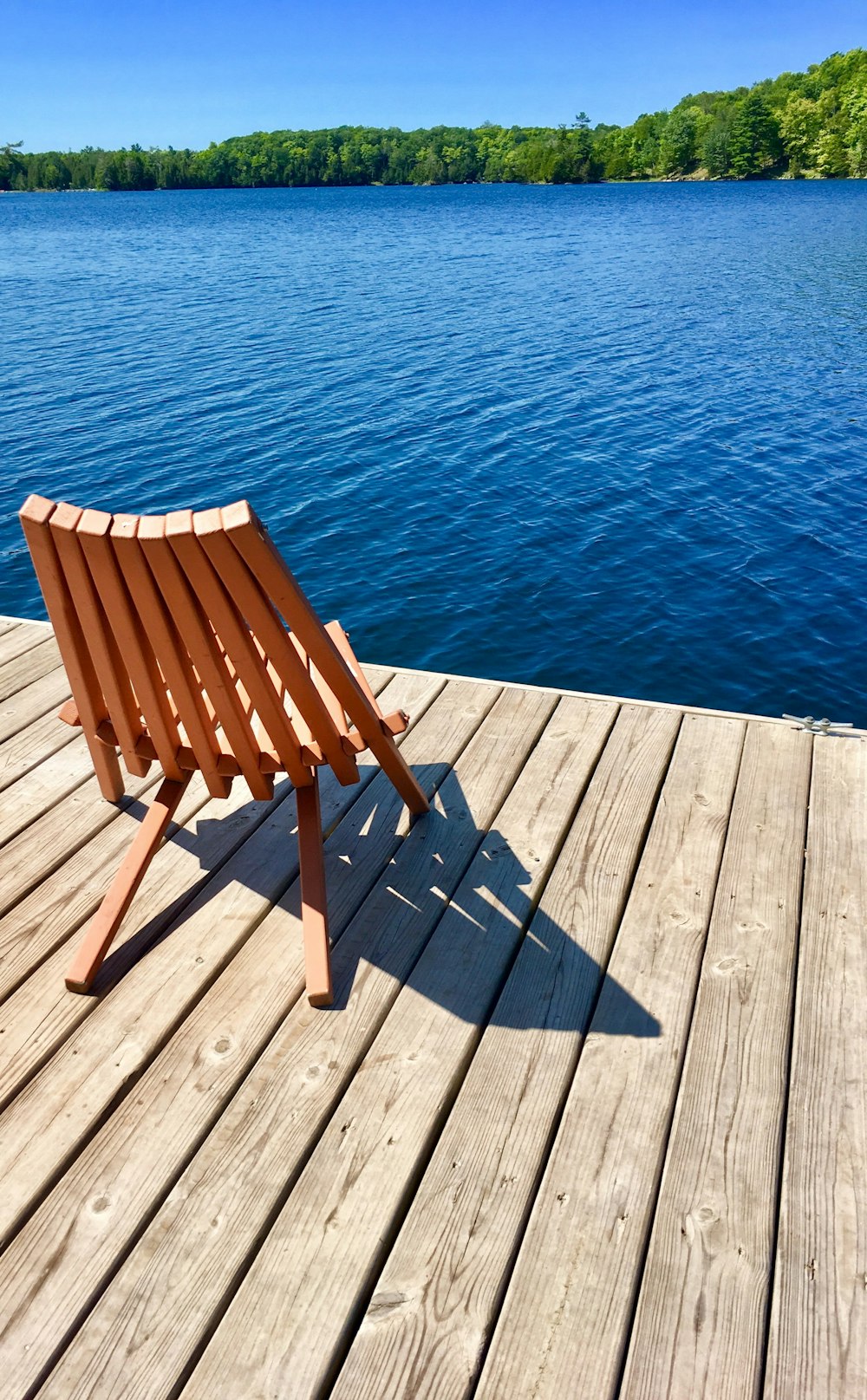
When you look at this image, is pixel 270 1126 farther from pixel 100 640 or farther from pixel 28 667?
pixel 28 667

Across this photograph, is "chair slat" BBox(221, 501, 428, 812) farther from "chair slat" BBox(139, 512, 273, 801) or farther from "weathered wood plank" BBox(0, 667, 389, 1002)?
"weathered wood plank" BBox(0, 667, 389, 1002)

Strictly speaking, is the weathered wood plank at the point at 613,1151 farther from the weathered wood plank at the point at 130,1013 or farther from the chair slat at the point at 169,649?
the chair slat at the point at 169,649

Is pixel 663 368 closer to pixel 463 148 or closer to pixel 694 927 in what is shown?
pixel 694 927

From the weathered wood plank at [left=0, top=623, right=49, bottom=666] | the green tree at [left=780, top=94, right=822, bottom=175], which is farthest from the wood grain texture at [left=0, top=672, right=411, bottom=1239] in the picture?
the green tree at [left=780, top=94, right=822, bottom=175]

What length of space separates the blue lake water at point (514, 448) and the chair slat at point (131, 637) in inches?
187

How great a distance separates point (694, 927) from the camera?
2.67m

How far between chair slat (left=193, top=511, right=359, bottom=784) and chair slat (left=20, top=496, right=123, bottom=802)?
1.23ft

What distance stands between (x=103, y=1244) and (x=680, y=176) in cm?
10830

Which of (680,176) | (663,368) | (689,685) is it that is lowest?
(689,685)

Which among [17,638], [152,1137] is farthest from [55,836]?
[17,638]

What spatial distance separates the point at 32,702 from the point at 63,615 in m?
1.74

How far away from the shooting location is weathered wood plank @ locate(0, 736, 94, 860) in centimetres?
322

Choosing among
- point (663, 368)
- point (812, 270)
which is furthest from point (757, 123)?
point (663, 368)

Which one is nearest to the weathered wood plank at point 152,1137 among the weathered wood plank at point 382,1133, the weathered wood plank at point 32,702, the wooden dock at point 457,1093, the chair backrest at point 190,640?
the wooden dock at point 457,1093
